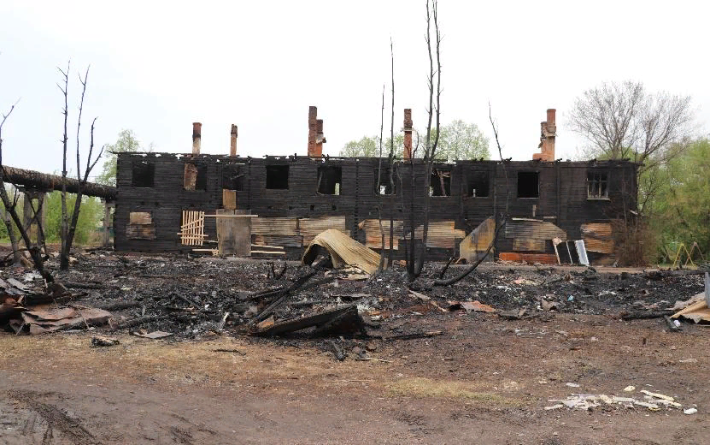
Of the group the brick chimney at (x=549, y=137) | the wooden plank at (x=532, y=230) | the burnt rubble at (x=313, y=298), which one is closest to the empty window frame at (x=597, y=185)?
the brick chimney at (x=549, y=137)

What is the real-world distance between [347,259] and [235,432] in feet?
42.6

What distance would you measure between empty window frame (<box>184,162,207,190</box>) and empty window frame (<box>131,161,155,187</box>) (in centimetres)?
177

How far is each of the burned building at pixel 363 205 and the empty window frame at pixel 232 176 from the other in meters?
0.05

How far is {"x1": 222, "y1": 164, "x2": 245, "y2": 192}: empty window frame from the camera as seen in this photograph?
27.2 m

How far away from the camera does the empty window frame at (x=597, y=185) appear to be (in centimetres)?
2664

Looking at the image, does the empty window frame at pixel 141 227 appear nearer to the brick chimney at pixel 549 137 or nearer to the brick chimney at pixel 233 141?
the brick chimney at pixel 233 141

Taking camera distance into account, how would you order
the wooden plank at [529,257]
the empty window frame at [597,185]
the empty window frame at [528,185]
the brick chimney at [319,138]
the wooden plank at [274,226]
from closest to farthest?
the wooden plank at [529,257]
the empty window frame at [597,185]
the wooden plank at [274,226]
the empty window frame at [528,185]
the brick chimney at [319,138]

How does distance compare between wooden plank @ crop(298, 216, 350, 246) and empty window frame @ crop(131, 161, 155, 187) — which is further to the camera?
empty window frame @ crop(131, 161, 155, 187)

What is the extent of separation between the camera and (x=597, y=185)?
27047mm

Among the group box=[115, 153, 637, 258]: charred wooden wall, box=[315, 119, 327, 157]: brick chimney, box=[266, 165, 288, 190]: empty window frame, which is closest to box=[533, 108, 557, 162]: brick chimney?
box=[115, 153, 637, 258]: charred wooden wall

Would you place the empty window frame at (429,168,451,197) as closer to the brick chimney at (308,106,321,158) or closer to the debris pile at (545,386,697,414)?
the brick chimney at (308,106,321,158)

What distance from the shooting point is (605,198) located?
26.4 meters

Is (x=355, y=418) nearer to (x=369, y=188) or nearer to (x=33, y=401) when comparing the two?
(x=33, y=401)

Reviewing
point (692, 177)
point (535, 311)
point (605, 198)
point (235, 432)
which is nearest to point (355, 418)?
point (235, 432)
